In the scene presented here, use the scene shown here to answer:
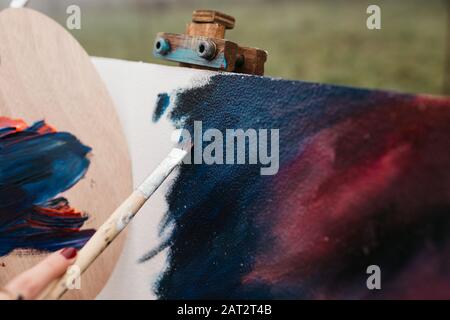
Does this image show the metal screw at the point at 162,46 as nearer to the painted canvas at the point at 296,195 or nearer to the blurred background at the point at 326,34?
the painted canvas at the point at 296,195

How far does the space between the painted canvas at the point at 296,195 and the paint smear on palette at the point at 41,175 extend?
0.52 ft

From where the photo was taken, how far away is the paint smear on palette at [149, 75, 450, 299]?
108 centimetres

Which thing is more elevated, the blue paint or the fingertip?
the blue paint

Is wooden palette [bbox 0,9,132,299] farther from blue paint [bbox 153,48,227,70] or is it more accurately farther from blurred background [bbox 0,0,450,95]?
blurred background [bbox 0,0,450,95]

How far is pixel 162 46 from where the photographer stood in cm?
129

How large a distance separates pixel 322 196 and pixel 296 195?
6 cm

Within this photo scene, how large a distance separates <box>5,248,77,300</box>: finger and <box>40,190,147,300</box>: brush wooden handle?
17 mm

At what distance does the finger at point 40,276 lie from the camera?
2.94 feet

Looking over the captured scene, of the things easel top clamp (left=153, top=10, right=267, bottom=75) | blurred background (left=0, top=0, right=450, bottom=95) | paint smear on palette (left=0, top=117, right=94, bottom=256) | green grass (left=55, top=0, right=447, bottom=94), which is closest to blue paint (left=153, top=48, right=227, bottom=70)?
easel top clamp (left=153, top=10, right=267, bottom=75)

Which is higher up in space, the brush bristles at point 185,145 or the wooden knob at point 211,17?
the wooden knob at point 211,17

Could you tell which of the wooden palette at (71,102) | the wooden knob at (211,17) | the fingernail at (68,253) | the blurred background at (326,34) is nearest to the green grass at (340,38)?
the blurred background at (326,34)

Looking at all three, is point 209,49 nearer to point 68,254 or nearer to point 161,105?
point 161,105

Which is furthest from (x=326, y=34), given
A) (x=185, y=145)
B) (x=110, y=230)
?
(x=110, y=230)
